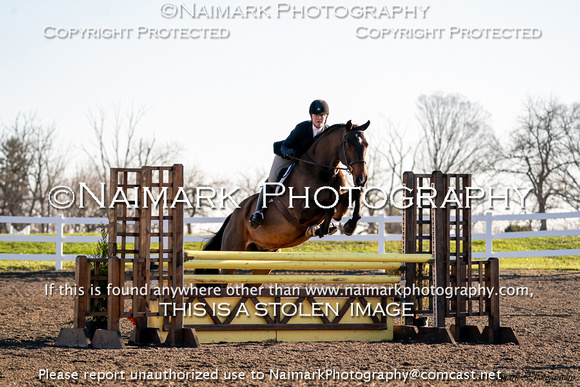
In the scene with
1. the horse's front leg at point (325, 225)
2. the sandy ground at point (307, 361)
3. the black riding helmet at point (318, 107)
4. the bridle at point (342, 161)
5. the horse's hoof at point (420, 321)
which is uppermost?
the black riding helmet at point (318, 107)

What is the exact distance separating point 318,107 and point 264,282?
2057 millimetres

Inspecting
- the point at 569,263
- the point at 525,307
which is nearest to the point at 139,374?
the point at 525,307

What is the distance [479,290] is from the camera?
589 centimetres

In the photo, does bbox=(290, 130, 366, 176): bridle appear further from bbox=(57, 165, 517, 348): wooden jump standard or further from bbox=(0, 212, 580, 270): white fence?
bbox=(0, 212, 580, 270): white fence

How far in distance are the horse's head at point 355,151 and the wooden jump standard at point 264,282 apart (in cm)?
42

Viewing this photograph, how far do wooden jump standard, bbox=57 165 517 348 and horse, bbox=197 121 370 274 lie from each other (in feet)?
1.76

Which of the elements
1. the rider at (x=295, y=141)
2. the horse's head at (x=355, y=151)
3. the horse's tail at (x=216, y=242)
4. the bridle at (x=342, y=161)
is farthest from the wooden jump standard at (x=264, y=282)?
the horse's tail at (x=216, y=242)

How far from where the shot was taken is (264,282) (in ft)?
18.7

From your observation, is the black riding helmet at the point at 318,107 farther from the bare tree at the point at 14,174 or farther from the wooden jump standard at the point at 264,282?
the bare tree at the point at 14,174

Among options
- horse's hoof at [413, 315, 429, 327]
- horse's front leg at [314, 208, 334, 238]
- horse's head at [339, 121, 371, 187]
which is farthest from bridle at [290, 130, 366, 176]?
horse's hoof at [413, 315, 429, 327]

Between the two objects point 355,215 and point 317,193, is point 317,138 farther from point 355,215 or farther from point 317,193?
point 355,215

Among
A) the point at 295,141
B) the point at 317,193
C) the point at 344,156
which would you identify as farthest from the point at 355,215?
the point at 295,141

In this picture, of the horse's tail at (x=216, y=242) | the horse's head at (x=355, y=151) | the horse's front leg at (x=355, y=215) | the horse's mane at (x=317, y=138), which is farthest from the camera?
the horse's tail at (x=216, y=242)

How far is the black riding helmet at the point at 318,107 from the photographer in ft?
22.3
